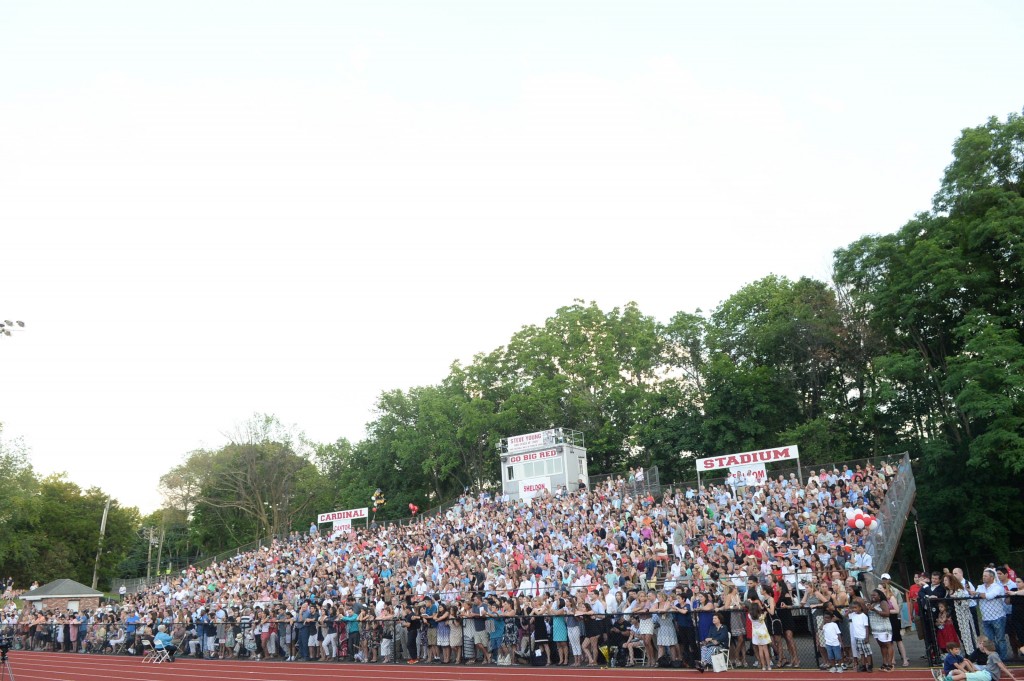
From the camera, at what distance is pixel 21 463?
59844mm

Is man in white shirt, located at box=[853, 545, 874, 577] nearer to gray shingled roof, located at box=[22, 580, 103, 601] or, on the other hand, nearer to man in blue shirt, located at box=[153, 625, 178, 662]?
man in blue shirt, located at box=[153, 625, 178, 662]

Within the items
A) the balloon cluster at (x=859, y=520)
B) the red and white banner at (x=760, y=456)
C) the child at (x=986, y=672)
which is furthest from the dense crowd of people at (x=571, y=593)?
the child at (x=986, y=672)

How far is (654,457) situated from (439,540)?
20.2m

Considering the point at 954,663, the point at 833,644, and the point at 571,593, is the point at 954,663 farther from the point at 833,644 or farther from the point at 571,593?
the point at 571,593

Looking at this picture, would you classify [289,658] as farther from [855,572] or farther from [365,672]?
[855,572]

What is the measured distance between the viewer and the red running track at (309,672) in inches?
514

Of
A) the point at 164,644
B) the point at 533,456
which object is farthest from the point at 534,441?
the point at 164,644

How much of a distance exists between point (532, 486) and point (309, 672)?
20318 millimetres

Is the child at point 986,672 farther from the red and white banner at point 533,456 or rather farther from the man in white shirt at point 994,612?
the red and white banner at point 533,456

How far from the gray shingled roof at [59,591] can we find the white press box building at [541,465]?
2220cm

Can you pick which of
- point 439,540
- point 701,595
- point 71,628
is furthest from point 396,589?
point 71,628

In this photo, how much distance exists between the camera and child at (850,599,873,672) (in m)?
12.3

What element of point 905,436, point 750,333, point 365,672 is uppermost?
point 750,333

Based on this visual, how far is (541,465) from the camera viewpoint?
3944 centimetres
